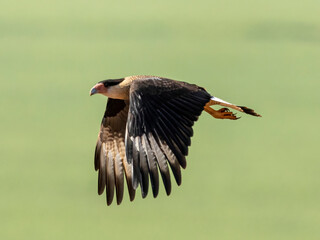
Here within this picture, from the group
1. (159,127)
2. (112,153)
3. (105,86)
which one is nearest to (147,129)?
(159,127)

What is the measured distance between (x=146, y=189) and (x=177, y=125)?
2.14 feet

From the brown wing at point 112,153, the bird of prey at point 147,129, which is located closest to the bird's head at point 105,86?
the bird of prey at point 147,129

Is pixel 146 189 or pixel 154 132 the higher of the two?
pixel 154 132

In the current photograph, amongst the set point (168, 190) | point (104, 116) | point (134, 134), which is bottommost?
point (168, 190)

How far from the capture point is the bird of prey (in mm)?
6605

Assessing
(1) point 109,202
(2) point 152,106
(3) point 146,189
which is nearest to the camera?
(3) point 146,189

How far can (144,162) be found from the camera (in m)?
Answer: 6.57

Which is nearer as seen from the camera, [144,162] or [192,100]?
[144,162]

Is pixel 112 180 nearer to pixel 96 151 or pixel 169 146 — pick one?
pixel 96 151

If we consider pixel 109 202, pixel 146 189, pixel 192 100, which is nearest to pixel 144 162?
pixel 146 189

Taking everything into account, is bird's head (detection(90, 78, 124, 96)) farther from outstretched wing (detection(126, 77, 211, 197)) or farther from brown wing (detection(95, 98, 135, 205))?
outstretched wing (detection(126, 77, 211, 197))

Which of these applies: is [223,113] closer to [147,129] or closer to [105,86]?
[105,86]

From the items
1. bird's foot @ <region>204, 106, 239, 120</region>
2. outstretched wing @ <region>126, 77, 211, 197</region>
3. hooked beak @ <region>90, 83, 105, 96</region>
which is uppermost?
hooked beak @ <region>90, 83, 105, 96</region>

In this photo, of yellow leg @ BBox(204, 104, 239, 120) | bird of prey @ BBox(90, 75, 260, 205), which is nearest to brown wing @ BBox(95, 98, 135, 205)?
bird of prey @ BBox(90, 75, 260, 205)
